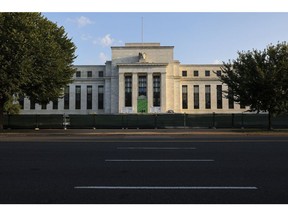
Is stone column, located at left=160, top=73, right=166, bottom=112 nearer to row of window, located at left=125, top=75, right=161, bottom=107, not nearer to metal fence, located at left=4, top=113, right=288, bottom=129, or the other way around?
row of window, located at left=125, top=75, right=161, bottom=107

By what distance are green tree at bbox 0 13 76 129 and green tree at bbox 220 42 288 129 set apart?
14.6 m

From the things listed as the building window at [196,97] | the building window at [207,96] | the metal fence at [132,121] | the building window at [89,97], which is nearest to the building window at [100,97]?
the building window at [89,97]

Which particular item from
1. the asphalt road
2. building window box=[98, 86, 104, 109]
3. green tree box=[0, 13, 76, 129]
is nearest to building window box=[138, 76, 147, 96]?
building window box=[98, 86, 104, 109]

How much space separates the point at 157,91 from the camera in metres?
83.6

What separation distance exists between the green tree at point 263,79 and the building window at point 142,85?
55.7 m

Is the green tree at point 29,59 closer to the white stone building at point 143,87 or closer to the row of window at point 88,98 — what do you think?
the white stone building at point 143,87

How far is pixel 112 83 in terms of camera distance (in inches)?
3354

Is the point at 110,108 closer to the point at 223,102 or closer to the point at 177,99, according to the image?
the point at 177,99

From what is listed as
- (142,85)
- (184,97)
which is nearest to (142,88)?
(142,85)

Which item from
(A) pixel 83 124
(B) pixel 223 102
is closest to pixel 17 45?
(A) pixel 83 124

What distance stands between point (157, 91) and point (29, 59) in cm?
5949

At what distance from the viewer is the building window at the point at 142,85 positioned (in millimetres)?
83625

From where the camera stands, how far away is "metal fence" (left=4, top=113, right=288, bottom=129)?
107 ft

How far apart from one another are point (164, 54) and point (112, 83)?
14.9 metres
